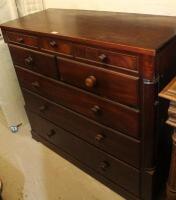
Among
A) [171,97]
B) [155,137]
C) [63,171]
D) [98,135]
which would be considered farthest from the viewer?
[63,171]

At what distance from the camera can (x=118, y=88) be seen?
108 centimetres

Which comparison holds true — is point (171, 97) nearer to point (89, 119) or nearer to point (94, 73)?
point (94, 73)

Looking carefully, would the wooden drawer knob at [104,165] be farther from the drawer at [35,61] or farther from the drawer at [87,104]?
the drawer at [35,61]

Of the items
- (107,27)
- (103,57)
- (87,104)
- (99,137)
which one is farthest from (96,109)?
(107,27)

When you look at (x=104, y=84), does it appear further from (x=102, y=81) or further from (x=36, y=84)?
(x=36, y=84)

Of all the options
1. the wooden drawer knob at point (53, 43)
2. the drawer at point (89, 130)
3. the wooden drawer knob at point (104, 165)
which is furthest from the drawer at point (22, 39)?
the wooden drawer knob at point (104, 165)

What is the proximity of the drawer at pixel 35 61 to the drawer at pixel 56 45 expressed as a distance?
5 centimetres

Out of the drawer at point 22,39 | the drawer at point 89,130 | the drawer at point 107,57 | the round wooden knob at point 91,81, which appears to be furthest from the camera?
the drawer at point 22,39

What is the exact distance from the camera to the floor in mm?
1579

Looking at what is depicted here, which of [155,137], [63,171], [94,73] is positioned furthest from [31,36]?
[63,171]

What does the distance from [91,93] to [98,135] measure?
251 millimetres

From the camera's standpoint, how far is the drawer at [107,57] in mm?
974

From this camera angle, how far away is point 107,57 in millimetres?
1040

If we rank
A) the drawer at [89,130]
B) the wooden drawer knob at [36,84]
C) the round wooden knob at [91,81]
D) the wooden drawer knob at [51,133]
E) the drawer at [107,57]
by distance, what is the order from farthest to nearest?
the wooden drawer knob at [51,133]
the wooden drawer knob at [36,84]
the drawer at [89,130]
the round wooden knob at [91,81]
the drawer at [107,57]
